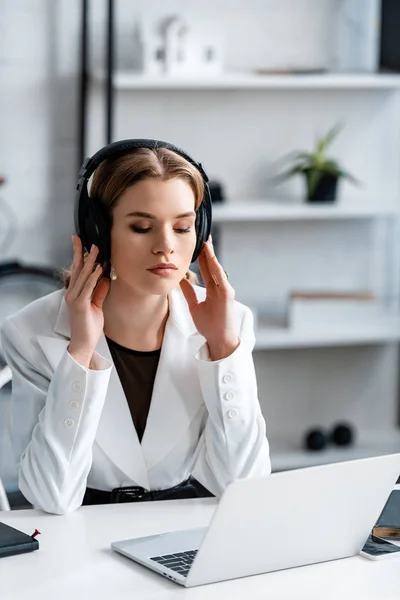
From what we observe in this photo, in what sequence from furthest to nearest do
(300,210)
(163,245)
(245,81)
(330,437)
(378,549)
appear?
(330,437) → (300,210) → (245,81) → (163,245) → (378,549)

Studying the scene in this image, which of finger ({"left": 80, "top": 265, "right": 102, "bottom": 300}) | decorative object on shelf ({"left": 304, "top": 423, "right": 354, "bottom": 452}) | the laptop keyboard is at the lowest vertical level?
decorative object on shelf ({"left": 304, "top": 423, "right": 354, "bottom": 452})

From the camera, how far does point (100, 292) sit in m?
1.56

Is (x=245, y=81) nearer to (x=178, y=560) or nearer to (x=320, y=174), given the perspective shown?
(x=320, y=174)

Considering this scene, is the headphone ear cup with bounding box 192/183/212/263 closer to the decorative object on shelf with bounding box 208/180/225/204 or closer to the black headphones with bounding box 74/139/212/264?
the black headphones with bounding box 74/139/212/264

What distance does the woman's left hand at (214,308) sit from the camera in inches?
61.9

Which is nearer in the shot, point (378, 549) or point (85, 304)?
point (378, 549)

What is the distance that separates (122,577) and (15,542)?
0.15 metres

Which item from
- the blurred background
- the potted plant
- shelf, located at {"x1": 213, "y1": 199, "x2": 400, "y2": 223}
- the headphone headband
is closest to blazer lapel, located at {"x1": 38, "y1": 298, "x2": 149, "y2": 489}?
the headphone headband

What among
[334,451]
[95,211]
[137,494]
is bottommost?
[334,451]

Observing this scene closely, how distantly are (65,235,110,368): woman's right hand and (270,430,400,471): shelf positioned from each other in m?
1.79

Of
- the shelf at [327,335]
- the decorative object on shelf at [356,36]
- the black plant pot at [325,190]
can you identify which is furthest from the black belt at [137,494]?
the decorative object on shelf at [356,36]

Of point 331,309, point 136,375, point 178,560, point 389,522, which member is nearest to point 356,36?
point 331,309

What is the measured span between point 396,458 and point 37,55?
2282 millimetres

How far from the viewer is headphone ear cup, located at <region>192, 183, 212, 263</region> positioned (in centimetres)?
158
